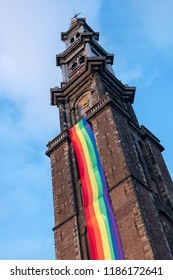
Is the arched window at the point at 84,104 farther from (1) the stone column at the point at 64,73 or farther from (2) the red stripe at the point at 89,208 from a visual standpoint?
(1) the stone column at the point at 64,73

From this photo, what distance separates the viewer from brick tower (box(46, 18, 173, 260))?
23.8m

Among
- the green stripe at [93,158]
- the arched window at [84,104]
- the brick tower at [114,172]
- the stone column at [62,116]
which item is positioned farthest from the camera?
the arched window at [84,104]

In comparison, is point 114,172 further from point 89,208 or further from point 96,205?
point 89,208

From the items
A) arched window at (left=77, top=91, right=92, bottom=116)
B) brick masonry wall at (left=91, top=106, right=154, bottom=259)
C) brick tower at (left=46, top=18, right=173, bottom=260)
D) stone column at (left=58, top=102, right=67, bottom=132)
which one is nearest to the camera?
brick masonry wall at (left=91, top=106, right=154, bottom=259)

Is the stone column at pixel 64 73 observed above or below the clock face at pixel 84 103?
above

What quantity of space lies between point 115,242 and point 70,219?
5456mm

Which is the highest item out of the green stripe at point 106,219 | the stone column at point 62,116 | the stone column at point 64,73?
the stone column at point 64,73

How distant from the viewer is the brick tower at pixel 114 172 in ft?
78.0

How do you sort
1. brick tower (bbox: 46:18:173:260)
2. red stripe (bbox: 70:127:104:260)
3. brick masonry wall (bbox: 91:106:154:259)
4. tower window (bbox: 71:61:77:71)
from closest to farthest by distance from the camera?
1. brick masonry wall (bbox: 91:106:154:259)
2. brick tower (bbox: 46:18:173:260)
3. red stripe (bbox: 70:127:104:260)
4. tower window (bbox: 71:61:77:71)

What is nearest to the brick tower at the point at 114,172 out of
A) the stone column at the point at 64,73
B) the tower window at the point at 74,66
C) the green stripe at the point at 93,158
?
the stone column at the point at 64,73

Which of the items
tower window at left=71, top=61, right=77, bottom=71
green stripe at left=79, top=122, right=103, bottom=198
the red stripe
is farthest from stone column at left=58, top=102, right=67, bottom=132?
tower window at left=71, top=61, right=77, bottom=71

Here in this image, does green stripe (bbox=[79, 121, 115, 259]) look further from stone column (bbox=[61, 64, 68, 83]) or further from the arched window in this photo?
stone column (bbox=[61, 64, 68, 83])

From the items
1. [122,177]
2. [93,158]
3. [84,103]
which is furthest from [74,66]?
Result: [122,177]

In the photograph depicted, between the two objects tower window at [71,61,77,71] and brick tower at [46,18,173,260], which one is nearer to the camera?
brick tower at [46,18,173,260]
